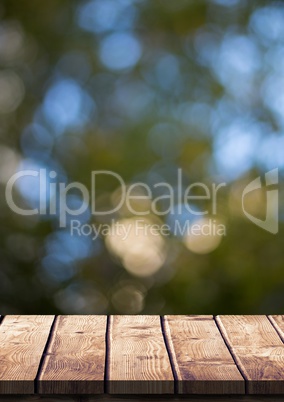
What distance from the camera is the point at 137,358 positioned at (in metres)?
1.90

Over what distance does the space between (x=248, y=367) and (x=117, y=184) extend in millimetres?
2226

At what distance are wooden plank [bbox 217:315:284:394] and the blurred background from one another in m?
1.58

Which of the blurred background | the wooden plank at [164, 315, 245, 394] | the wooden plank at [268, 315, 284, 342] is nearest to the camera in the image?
the wooden plank at [164, 315, 245, 394]

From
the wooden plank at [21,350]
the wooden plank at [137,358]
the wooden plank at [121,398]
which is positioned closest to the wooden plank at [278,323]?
the wooden plank at [137,358]

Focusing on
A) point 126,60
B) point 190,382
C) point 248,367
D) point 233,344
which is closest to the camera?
point 190,382

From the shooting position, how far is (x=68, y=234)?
13.0 feet

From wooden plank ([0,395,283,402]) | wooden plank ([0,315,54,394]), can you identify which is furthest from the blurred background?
wooden plank ([0,395,283,402])

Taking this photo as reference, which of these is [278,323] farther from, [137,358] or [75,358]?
[75,358]

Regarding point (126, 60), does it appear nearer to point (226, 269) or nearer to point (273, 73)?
point (273, 73)

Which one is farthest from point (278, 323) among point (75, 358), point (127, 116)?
point (127, 116)

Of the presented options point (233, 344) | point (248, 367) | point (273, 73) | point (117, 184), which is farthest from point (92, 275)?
point (248, 367)

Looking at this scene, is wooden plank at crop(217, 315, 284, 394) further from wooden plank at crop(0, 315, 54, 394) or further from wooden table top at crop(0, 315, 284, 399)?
wooden plank at crop(0, 315, 54, 394)

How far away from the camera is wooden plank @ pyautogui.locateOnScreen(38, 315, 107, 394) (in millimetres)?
1688

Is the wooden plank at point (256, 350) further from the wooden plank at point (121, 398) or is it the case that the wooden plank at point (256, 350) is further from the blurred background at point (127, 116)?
the blurred background at point (127, 116)
